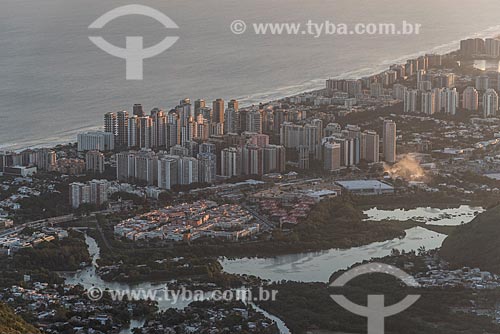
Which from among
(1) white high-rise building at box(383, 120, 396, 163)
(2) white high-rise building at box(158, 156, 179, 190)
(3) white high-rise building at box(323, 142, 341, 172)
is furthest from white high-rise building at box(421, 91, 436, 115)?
(2) white high-rise building at box(158, 156, 179, 190)

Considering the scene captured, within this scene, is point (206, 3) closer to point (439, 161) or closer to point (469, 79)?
point (469, 79)


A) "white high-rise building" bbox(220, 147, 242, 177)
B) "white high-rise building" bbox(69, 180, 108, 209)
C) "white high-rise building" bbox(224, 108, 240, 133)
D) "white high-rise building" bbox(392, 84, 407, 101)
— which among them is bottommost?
"white high-rise building" bbox(69, 180, 108, 209)

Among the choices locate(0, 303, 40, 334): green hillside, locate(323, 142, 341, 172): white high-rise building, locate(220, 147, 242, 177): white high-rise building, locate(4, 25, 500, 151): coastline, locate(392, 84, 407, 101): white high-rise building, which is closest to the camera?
locate(0, 303, 40, 334): green hillside

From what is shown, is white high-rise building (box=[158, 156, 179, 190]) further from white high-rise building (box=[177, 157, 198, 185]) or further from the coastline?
the coastline

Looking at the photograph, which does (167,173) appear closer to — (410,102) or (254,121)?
(254,121)

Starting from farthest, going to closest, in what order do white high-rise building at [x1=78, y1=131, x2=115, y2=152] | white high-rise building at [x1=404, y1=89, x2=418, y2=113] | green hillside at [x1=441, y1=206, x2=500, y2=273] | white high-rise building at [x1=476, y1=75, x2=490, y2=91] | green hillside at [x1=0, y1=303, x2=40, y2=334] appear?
white high-rise building at [x1=476, y1=75, x2=490, y2=91], white high-rise building at [x1=404, y1=89, x2=418, y2=113], white high-rise building at [x1=78, y1=131, x2=115, y2=152], green hillside at [x1=441, y1=206, x2=500, y2=273], green hillside at [x1=0, y1=303, x2=40, y2=334]

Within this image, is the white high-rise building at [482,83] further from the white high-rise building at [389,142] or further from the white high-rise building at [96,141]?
the white high-rise building at [96,141]

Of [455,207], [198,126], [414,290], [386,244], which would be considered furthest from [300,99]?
[414,290]

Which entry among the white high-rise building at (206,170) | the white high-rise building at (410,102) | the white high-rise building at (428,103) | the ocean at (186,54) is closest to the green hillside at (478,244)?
the white high-rise building at (206,170)
